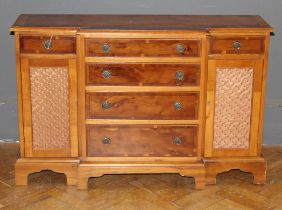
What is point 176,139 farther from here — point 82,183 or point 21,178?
point 21,178

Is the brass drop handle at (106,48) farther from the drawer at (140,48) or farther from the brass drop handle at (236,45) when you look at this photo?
the brass drop handle at (236,45)

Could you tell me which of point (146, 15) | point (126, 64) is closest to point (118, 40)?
point (126, 64)

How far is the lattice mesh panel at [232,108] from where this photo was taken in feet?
12.2

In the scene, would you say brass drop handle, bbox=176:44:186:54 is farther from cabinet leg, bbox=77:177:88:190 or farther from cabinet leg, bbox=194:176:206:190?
cabinet leg, bbox=77:177:88:190

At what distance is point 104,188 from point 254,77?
111cm

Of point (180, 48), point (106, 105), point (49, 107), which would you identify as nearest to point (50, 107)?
point (49, 107)

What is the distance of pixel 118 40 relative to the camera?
3.61m

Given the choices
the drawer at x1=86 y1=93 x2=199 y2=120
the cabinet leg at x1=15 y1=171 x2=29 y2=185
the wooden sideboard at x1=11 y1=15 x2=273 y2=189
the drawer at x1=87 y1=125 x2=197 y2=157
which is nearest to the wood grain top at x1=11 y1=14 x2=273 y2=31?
the wooden sideboard at x1=11 y1=15 x2=273 y2=189

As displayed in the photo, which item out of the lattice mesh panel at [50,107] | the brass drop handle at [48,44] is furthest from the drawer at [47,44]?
the lattice mesh panel at [50,107]

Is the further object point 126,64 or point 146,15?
point 146,15

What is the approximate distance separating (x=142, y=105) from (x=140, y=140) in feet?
0.71

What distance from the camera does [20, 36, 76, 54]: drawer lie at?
3.60 m

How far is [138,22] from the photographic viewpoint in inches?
150

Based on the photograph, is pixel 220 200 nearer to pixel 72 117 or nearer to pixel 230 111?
pixel 230 111
